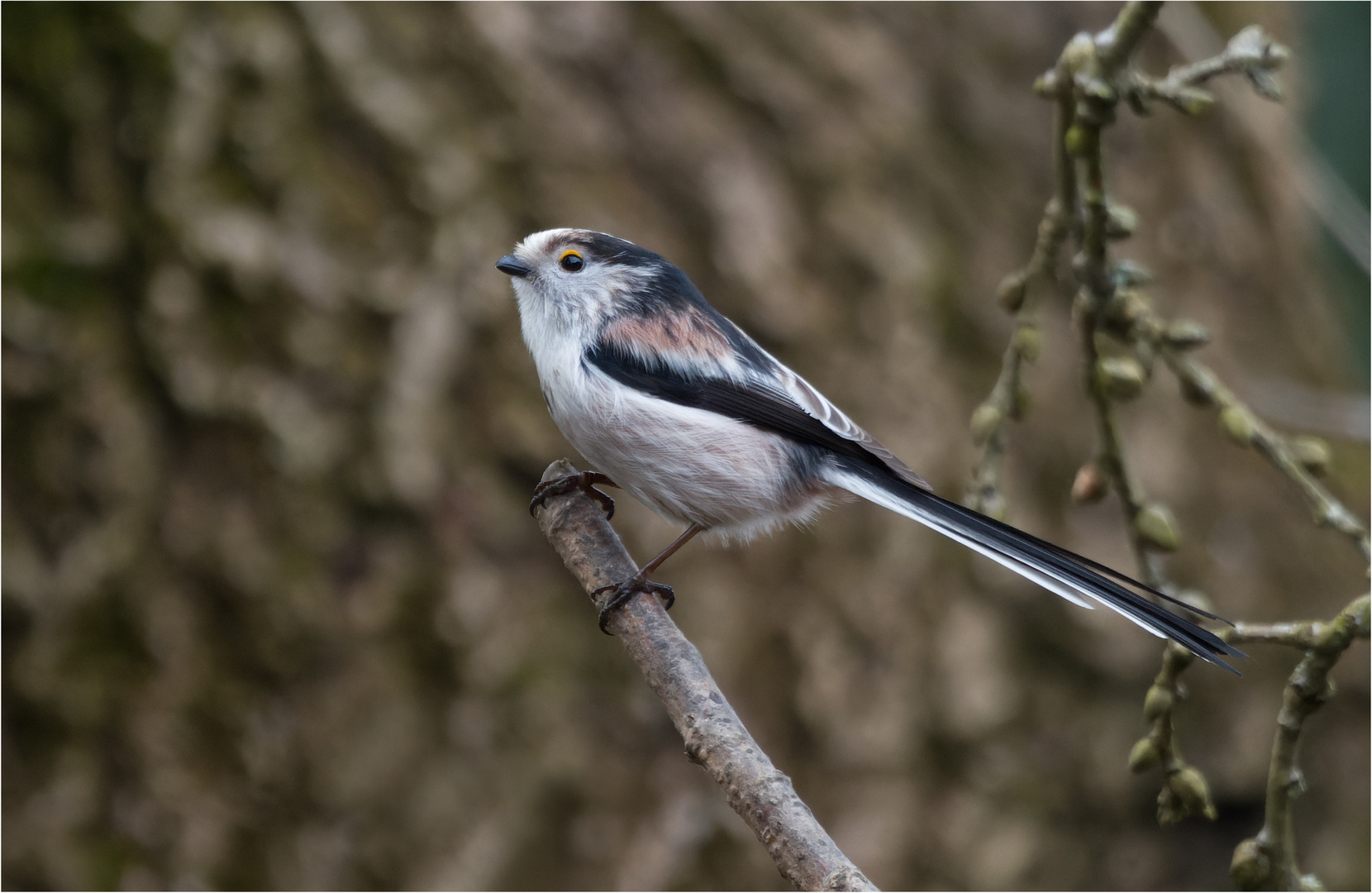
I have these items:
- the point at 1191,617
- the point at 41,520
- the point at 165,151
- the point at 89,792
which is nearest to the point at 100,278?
the point at 165,151

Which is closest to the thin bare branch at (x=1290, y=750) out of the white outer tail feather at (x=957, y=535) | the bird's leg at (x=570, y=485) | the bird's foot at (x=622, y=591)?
the white outer tail feather at (x=957, y=535)

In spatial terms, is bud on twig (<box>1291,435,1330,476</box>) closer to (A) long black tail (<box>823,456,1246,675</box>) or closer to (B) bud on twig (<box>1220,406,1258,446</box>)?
(B) bud on twig (<box>1220,406,1258,446</box>)

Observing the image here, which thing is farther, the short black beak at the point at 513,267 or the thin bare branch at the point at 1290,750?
the short black beak at the point at 513,267

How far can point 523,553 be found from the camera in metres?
2.93

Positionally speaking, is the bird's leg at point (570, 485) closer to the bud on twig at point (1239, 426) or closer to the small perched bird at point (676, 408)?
the small perched bird at point (676, 408)

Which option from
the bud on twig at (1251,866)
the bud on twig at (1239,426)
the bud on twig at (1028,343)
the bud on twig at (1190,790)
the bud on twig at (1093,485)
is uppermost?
the bud on twig at (1028,343)

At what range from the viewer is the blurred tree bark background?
8.92 ft

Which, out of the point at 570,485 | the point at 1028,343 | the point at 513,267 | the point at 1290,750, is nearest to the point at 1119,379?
the point at 1028,343

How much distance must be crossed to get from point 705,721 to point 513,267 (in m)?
1.13

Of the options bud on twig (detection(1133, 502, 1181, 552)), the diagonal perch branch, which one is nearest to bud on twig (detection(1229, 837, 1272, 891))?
bud on twig (detection(1133, 502, 1181, 552))

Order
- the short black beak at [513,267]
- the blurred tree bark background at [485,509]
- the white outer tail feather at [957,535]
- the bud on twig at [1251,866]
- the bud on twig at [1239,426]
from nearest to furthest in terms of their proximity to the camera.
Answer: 1. the bud on twig at [1251,866]
2. the bud on twig at [1239,426]
3. the white outer tail feather at [957,535]
4. the short black beak at [513,267]
5. the blurred tree bark background at [485,509]

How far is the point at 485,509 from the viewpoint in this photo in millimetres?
2926

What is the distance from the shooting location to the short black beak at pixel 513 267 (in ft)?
7.01

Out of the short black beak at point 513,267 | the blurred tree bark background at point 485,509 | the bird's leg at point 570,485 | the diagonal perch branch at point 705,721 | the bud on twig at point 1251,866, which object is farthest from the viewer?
the blurred tree bark background at point 485,509
